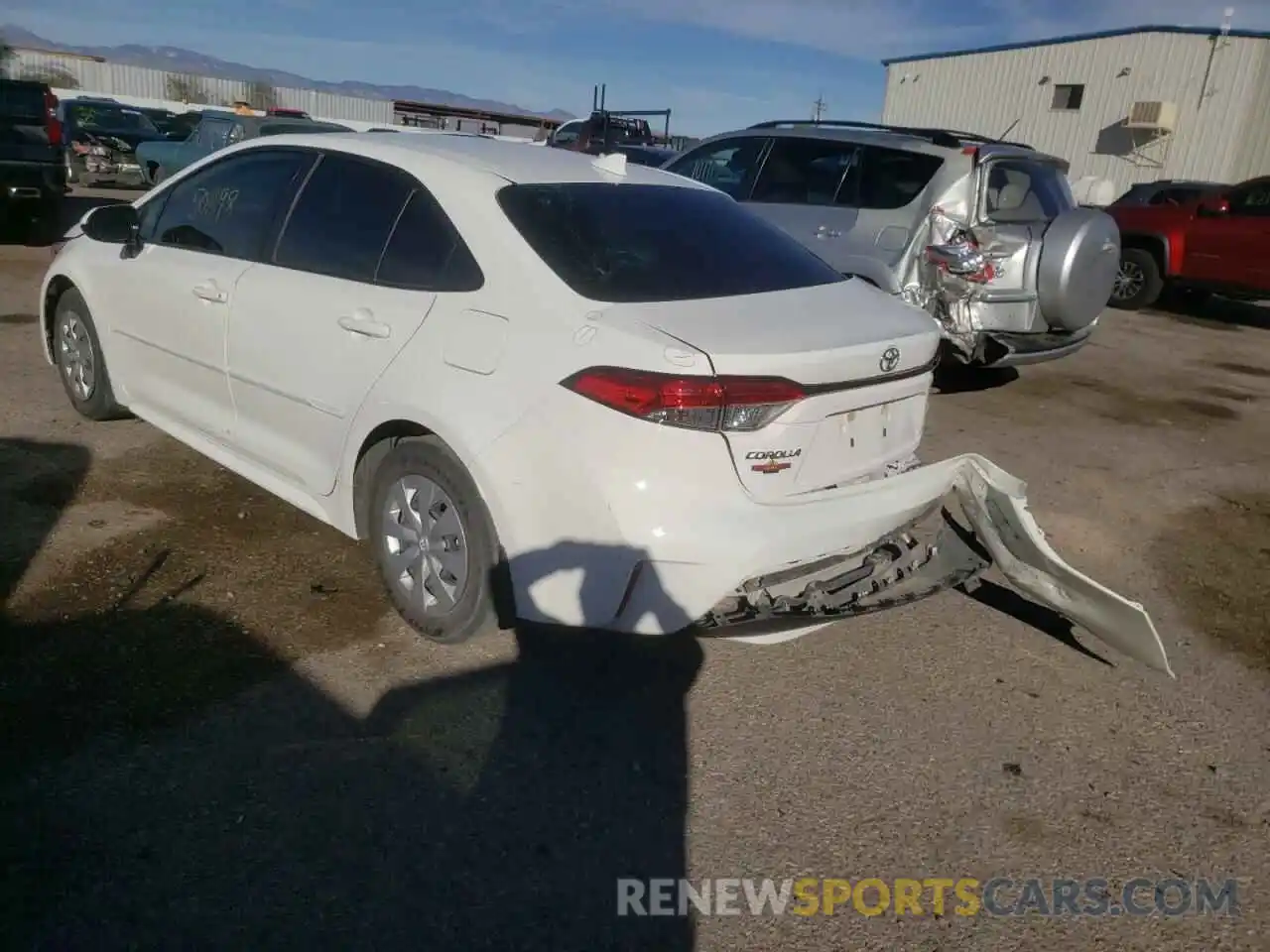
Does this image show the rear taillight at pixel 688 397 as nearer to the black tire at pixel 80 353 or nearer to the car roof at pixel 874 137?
the black tire at pixel 80 353

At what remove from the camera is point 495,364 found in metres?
3.02

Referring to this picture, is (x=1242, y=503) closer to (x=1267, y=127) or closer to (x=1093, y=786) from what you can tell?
(x=1093, y=786)

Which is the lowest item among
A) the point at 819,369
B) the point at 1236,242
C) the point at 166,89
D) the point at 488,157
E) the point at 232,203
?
the point at 819,369

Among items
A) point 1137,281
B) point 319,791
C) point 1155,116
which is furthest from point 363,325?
point 1155,116

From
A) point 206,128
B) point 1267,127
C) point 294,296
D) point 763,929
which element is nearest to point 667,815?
point 763,929

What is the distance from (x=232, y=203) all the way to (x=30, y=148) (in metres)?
9.35

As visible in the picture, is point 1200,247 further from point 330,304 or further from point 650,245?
point 330,304

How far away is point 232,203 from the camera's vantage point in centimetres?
428

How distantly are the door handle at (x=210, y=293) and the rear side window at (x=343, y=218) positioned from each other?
1.08 ft

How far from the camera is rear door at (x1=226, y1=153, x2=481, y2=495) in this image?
11.0 feet

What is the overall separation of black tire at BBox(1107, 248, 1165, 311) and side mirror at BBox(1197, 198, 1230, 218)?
89 cm

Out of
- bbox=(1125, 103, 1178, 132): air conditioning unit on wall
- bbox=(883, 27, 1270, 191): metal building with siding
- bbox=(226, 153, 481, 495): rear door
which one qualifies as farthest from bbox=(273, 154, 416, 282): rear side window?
bbox=(1125, 103, 1178, 132): air conditioning unit on wall

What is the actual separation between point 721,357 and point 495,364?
71 centimetres

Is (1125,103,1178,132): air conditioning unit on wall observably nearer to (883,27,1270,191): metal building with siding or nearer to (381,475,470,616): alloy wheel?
(883,27,1270,191): metal building with siding
